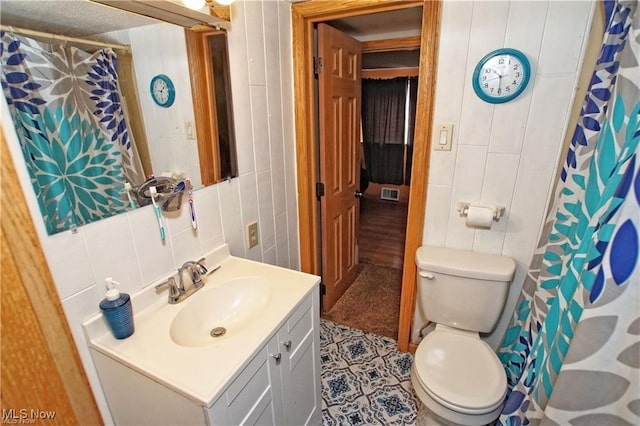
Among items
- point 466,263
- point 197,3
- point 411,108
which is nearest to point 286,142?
point 197,3

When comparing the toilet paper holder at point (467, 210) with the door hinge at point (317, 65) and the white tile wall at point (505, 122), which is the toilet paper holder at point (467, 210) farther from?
the door hinge at point (317, 65)

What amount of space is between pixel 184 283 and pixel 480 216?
134 centimetres

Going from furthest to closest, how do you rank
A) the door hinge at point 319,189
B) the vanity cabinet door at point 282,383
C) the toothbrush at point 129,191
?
the door hinge at point 319,189 → the toothbrush at point 129,191 → the vanity cabinet door at point 282,383

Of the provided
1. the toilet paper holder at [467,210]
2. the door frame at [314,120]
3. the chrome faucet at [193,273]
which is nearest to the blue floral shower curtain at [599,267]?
the toilet paper holder at [467,210]

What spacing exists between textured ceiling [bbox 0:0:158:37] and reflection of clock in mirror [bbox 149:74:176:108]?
0.54 feet

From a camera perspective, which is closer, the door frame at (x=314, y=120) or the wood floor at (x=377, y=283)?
the door frame at (x=314, y=120)

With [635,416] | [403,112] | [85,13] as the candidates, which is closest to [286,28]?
[85,13]

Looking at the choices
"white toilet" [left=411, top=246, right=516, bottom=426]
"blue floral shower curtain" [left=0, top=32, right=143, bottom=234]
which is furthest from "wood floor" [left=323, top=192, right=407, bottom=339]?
"blue floral shower curtain" [left=0, top=32, right=143, bottom=234]

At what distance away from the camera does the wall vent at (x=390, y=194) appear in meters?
5.04

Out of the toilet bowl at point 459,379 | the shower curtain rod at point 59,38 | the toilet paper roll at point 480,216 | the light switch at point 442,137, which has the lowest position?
the toilet bowl at point 459,379

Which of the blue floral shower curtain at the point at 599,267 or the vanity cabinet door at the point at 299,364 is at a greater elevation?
the blue floral shower curtain at the point at 599,267

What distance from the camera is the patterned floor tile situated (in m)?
1.62

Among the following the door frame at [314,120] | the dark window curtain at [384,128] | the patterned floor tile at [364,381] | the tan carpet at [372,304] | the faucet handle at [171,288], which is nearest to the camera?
the faucet handle at [171,288]

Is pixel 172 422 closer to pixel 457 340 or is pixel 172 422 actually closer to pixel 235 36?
pixel 457 340
